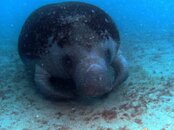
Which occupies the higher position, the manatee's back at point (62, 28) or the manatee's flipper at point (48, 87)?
the manatee's back at point (62, 28)

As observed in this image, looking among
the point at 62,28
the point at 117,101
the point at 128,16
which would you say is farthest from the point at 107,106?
the point at 128,16

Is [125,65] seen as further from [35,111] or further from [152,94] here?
[35,111]

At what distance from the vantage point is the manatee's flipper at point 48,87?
546 centimetres

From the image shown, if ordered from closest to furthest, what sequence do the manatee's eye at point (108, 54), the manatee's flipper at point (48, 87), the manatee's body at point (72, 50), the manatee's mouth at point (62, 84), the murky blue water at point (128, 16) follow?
the manatee's body at point (72, 50), the manatee's eye at point (108, 54), the manatee's flipper at point (48, 87), the manatee's mouth at point (62, 84), the murky blue water at point (128, 16)

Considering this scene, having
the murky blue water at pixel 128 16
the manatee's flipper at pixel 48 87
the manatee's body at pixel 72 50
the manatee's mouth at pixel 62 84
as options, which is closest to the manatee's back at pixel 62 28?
the manatee's body at pixel 72 50

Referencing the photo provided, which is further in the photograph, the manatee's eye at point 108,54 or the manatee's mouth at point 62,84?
the manatee's mouth at point 62,84

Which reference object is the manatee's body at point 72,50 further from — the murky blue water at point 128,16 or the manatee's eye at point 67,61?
the murky blue water at point 128,16

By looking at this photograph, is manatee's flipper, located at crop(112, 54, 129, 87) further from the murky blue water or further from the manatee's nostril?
the murky blue water

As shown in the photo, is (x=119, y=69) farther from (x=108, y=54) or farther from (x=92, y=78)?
(x=92, y=78)

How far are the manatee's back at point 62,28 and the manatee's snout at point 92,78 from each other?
1.37 ft

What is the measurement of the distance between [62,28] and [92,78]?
108cm

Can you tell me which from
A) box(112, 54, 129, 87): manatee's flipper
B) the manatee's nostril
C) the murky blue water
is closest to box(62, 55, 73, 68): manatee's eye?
the manatee's nostril

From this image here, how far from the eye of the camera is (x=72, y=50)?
16.4 feet

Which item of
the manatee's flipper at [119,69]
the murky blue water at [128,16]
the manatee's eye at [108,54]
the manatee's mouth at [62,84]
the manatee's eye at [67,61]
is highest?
the manatee's eye at [108,54]
